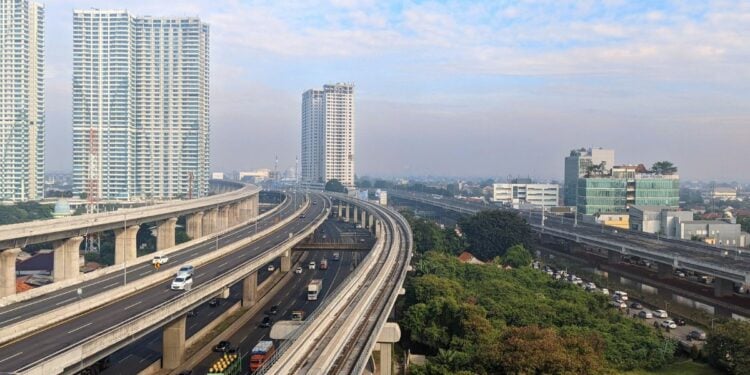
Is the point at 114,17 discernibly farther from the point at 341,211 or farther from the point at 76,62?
the point at 341,211

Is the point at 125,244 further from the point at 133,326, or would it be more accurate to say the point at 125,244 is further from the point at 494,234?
the point at 494,234

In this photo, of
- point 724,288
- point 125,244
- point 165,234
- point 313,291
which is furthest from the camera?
point 165,234

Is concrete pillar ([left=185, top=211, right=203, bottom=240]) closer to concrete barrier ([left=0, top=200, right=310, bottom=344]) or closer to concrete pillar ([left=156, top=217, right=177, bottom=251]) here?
concrete pillar ([left=156, top=217, right=177, bottom=251])

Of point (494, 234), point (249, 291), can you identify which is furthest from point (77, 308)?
point (494, 234)

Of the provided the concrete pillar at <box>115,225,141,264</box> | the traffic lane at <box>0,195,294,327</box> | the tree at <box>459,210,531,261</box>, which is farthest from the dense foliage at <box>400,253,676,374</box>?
the concrete pillar at <box>115,225,141,264</box>

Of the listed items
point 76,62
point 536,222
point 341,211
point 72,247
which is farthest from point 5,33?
point 536,222

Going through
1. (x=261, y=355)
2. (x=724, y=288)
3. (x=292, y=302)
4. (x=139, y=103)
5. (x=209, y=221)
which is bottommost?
(x=292, y=302)
